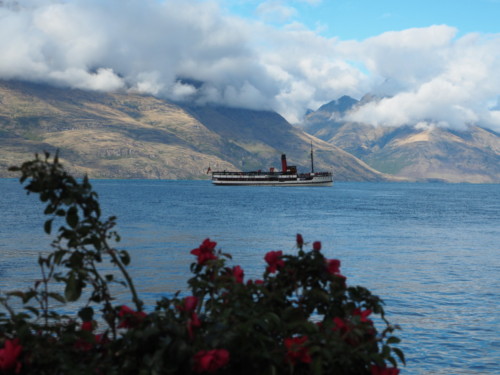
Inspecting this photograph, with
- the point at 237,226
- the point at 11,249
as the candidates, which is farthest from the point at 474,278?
the point at 237,226

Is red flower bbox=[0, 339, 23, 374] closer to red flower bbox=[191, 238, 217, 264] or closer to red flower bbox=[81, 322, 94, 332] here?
red flower bbox=[81, 322, 94, 332]

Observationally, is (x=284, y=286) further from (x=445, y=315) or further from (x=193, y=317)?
(x=445, y=315)

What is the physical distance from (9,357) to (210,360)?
176 centimetres

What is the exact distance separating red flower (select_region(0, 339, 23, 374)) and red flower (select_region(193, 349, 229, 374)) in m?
1.58

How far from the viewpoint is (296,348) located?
461cm

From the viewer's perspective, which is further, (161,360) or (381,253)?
(381,253)

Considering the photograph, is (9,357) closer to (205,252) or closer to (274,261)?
(205,252)

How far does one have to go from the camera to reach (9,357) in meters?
4.33

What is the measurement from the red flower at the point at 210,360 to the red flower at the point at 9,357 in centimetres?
158

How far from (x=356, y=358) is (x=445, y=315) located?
16850mm

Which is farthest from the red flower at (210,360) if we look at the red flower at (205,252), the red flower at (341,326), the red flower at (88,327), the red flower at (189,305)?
the red flower at (205,252)

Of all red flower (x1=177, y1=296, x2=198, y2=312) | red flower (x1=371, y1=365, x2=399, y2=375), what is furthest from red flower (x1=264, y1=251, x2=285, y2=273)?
red flower (x1=371, y1=365, x2=399, y2=375)

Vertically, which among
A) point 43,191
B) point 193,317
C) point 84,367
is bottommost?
point 84,367

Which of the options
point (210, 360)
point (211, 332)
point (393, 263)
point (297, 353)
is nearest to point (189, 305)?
point (211, 332)
